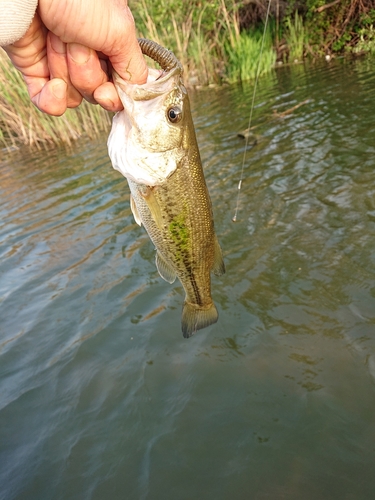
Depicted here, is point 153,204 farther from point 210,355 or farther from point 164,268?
point 210,355

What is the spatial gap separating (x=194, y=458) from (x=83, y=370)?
48.7 inches

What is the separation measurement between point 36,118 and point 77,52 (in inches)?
393

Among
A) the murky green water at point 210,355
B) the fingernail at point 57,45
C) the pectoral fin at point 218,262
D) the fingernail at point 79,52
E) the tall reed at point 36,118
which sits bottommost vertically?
the murky green water at point 210,355

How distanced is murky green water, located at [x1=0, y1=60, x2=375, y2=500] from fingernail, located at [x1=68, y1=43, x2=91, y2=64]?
2241 mm

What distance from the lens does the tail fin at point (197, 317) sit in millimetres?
2816

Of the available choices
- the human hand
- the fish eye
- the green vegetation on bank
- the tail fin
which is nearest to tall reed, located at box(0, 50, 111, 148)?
the green vegetation on bank

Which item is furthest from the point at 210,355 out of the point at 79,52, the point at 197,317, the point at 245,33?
the point at 245,33

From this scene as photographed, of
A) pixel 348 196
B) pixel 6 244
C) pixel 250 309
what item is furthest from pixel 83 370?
pixel 348 196

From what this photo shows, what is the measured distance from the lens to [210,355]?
10.7 feet

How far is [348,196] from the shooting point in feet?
16.6

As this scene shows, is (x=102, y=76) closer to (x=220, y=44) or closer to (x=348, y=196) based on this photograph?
(x=348, y=196)

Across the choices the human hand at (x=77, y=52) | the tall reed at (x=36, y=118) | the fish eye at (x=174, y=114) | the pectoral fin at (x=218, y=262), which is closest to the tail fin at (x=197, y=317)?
the pectoral fin at (x=218, y=262)

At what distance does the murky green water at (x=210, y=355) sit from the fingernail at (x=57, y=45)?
2286 mm

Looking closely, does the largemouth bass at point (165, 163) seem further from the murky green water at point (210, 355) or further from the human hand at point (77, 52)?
the murky green water at point (210, 355)
